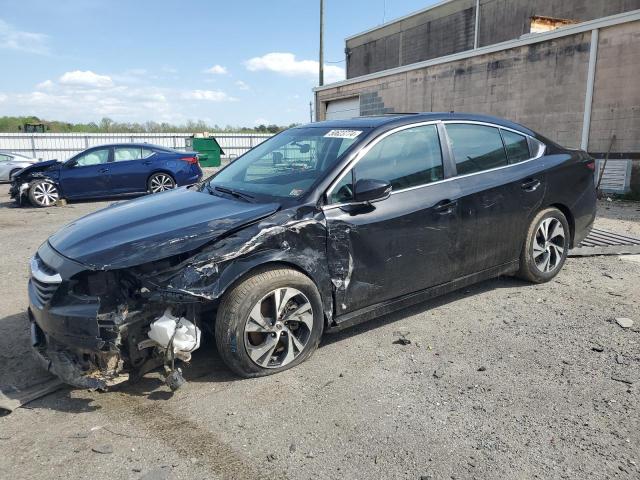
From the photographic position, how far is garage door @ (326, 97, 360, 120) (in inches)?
807

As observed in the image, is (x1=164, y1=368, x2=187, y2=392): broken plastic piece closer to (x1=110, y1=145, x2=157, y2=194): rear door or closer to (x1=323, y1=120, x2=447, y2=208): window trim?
(x1=323, y1=120, x2=447, y2=208): window trim

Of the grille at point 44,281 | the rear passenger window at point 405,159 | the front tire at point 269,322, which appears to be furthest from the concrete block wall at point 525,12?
the grille at point 44,281

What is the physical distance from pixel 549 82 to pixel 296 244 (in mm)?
11934

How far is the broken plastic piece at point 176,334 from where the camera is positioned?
2.97 meters

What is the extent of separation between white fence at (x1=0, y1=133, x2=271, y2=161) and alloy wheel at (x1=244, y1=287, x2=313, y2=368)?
80.5 feet

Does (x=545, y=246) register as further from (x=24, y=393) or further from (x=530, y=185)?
(x=24, y=393)

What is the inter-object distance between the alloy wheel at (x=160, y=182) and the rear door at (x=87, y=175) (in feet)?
3.65

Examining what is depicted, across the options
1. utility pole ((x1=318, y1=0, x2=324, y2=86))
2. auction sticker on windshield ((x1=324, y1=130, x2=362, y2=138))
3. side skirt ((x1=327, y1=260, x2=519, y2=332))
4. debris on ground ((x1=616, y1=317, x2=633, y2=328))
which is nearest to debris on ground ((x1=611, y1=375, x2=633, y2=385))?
debris on ground ((x1=616, y1=317, x2=633, y2=328))

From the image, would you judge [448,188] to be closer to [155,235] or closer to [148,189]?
[155,235]

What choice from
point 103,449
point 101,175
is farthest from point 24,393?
point 101,175

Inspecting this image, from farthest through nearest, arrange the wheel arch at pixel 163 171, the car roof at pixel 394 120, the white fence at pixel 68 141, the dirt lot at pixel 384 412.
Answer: the white fence at pixel 68 141
the wheel arch at pixel 163 171
the car roof at pixel 394 120
the dirt lot at pixel 384 412

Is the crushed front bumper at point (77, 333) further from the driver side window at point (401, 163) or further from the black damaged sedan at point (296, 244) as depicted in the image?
the driver side window at point (401, 163)

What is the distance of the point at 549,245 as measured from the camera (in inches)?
195

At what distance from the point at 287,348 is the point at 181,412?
79 centimetres
